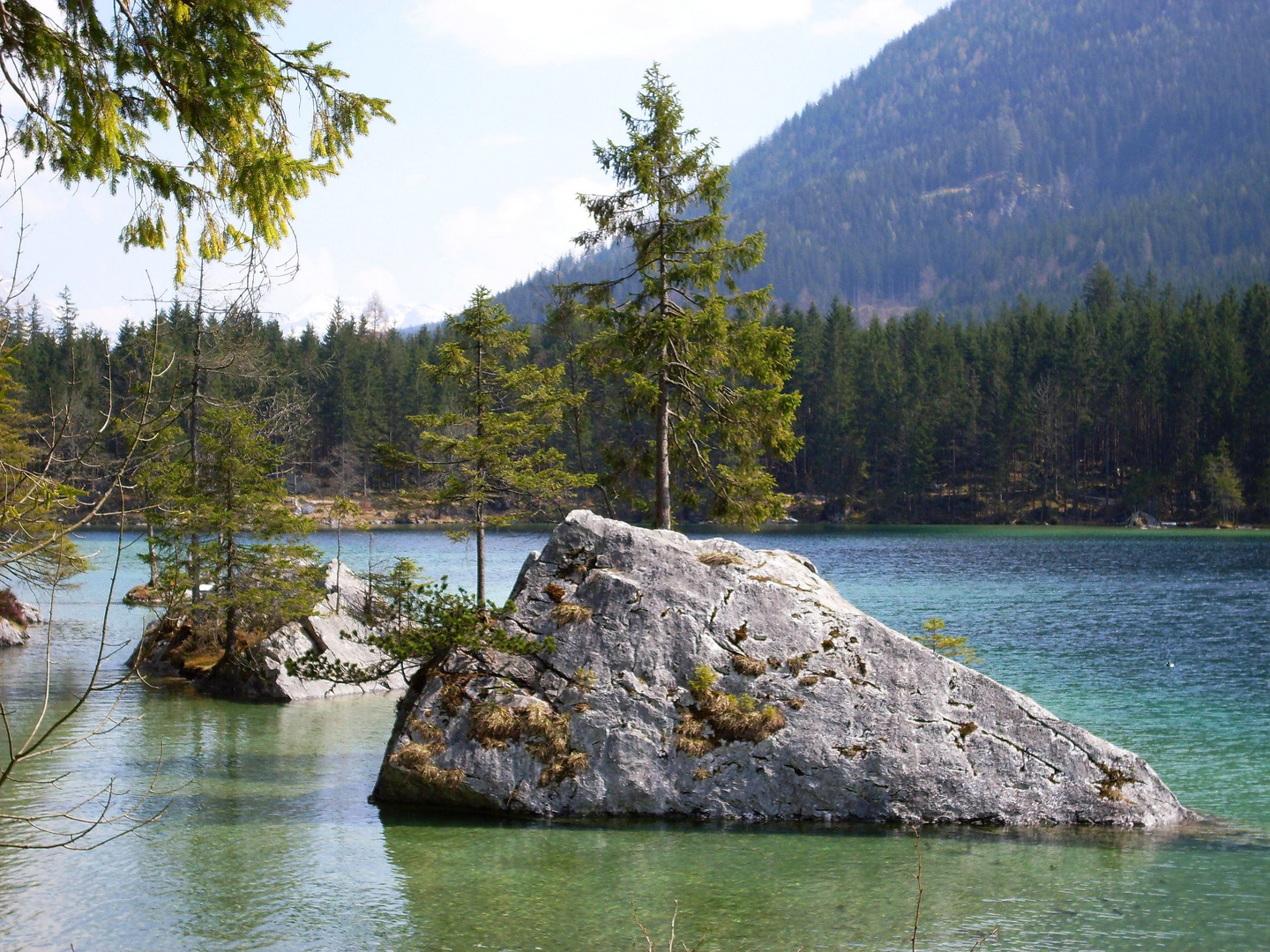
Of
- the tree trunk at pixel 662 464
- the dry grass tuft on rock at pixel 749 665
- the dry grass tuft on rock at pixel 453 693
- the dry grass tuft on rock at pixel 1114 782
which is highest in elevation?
the tree trunk at pixel 662 464

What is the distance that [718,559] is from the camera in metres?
14.3

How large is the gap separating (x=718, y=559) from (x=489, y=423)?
6309 mm

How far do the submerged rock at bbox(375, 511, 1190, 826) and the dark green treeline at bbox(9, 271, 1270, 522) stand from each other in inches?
2755

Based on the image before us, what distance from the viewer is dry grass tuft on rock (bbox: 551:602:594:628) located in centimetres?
1346

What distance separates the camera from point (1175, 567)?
49.8m

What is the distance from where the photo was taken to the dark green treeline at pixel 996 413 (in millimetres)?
85688

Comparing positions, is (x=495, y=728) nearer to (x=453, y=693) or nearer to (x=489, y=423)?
(x=453, y=693)

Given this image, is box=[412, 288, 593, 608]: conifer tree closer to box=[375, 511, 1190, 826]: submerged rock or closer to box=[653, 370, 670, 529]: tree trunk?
box=[653, 370, 670, 529]: tree trunk

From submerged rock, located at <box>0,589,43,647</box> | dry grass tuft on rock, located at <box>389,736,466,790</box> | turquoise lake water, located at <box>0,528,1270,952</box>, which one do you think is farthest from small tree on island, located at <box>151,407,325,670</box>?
submerged rock, located at <box>0,589,43,647</box>

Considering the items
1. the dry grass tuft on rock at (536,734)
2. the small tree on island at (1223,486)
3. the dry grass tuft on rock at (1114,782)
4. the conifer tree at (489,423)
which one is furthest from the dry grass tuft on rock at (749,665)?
the small tree on island at (1223,486)

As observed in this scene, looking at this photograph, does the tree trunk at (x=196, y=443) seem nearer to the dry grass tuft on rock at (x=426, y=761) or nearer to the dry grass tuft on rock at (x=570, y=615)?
the dry grass tuft on rock at (x=426, y=761)

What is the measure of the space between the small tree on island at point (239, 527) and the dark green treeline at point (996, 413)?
61471 mm

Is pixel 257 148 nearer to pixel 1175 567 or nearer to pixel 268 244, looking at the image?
pixel 268 244

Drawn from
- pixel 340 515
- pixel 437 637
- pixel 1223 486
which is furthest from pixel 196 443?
pixel 1223 486
